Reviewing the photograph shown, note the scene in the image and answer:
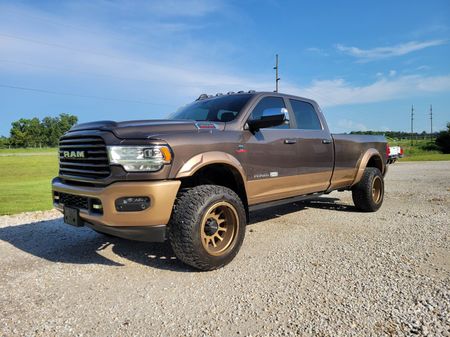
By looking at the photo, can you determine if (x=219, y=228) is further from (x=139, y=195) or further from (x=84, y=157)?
(x=84, y=157)

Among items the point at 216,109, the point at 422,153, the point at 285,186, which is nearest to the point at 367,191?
the point at 285,186

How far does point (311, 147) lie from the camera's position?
5.13 meters

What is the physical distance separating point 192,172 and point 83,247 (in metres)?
2.24

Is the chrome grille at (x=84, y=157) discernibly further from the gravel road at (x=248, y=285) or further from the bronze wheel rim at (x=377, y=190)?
the bronze wheel rim at (x=377, y=190)

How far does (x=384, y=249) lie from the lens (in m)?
4.14

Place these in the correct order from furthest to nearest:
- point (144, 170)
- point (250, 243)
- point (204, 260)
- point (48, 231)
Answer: point (48, 231) → point (250, 243) → point (204, 260) → point (144, 170)

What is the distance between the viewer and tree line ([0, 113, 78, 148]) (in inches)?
3525

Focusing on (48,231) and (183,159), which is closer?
(183,159)

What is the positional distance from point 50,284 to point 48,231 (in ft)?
8.11

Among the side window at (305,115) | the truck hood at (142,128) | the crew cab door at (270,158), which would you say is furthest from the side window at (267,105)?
the truck hood at (142,128)

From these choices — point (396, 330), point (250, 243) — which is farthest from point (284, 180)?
point (396, 330)

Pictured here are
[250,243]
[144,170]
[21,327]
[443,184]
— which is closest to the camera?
[21,327]

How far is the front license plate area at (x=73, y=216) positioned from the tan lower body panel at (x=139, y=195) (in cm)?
32

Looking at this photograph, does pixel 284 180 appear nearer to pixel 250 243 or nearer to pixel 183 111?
pixel 250 243
